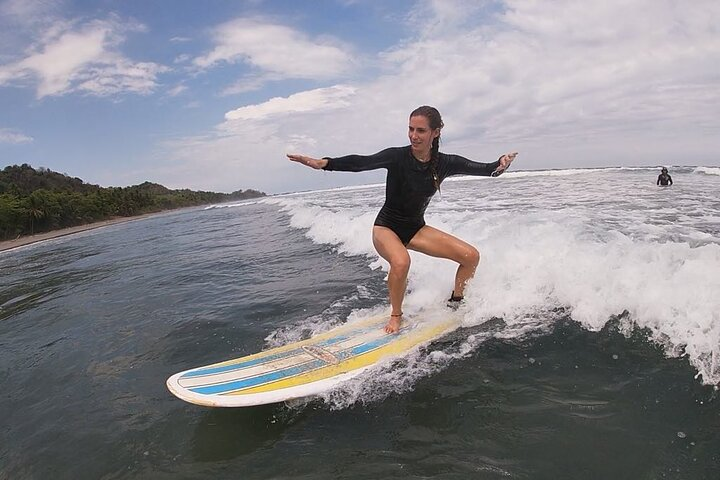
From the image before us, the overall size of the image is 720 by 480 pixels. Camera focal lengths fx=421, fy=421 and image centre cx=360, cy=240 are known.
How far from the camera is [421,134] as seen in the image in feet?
14.4

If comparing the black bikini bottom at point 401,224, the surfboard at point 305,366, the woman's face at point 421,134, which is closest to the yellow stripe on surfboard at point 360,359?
the surfboard at point 305,366

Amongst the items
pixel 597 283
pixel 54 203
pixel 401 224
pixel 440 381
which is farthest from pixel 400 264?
pixel 54 203

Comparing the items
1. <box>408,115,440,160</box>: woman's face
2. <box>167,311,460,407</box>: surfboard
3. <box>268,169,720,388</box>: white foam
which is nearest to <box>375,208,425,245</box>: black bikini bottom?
<box>408,115,440,160</box>: woman's face

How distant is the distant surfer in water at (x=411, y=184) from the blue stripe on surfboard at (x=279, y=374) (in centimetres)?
45

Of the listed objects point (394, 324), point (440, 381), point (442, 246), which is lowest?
point (440, 381)

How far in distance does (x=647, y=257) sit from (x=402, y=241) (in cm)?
313

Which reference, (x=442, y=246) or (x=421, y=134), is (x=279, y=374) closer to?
(x=442, y=246)

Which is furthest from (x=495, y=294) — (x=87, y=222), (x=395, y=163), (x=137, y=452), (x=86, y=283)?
(x=87, y=222)

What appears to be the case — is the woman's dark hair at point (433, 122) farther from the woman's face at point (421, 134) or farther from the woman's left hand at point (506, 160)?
the woman's left hand at point (506, 160)

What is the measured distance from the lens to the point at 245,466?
9.61 ft

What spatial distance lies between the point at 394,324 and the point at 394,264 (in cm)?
75

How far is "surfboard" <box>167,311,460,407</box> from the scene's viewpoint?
140 inches

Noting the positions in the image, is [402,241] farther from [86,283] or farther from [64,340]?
[86,283]

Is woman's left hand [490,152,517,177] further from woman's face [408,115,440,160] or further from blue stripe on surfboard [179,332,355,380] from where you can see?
blue stripe on surfboard [179,332,355,380]
